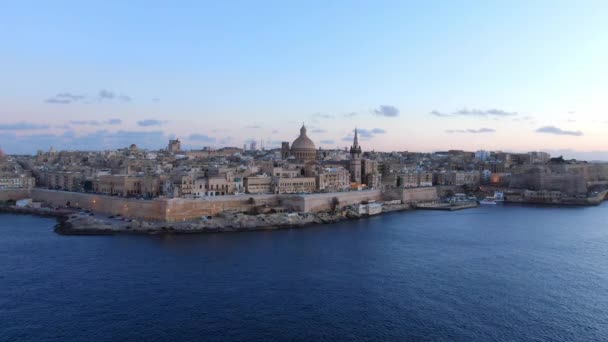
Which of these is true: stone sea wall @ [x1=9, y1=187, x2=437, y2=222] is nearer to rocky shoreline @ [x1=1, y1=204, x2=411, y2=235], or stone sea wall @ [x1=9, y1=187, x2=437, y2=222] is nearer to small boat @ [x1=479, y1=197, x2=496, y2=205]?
rocky shoreline @ [x1=1, y1=204, x2=411, y2=235]

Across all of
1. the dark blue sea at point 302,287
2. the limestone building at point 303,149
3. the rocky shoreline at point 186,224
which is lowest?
the dark blue sea at point 302,287

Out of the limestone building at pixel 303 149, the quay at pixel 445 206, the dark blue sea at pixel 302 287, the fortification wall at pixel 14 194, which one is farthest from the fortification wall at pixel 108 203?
the limestone building at pixel 303 149

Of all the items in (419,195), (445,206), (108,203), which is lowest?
(445,206)

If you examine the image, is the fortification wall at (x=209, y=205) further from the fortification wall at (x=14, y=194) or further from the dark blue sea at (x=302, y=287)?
the fortification wall at (x=14, y=194)

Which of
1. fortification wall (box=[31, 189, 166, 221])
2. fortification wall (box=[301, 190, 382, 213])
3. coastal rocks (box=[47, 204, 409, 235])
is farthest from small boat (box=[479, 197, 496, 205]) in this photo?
fortification wall (box=[31, 189, 166, 221])

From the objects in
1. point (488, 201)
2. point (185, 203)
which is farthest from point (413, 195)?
point (185, 203)

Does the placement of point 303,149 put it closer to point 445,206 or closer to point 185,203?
point 445,206
